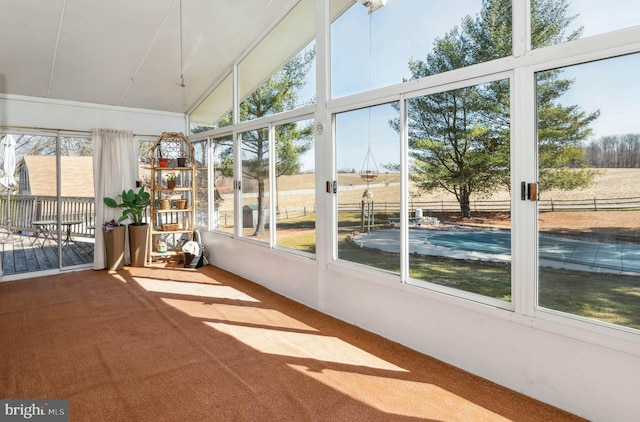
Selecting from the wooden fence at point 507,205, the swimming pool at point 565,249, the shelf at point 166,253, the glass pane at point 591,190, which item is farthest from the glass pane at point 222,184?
the glass pane at point 591,190

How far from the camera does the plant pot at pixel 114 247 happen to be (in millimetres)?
5645

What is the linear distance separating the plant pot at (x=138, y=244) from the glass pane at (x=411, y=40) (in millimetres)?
3881

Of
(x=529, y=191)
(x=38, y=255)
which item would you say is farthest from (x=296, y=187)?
(x=38, y=255)

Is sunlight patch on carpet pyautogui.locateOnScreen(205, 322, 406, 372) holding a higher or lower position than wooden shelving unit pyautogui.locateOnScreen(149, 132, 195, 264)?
lower

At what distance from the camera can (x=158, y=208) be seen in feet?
19.5

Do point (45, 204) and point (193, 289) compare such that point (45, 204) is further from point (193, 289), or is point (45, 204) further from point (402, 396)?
point (402, 396)

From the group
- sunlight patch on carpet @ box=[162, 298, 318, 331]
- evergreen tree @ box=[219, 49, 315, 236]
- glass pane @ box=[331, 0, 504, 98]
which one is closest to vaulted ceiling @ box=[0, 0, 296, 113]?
evergreen tree @ box=[219, 49, 315, 236]

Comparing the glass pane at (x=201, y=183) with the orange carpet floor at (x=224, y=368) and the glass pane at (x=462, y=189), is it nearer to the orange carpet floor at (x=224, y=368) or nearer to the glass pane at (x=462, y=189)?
the orange carpet floor at (x=224, y=368)

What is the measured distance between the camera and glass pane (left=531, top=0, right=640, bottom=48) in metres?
1.91

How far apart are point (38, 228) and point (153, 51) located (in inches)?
123

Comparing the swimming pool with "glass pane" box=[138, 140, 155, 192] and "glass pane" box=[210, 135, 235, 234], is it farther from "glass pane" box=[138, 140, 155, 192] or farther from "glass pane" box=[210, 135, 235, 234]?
"glass pane" box=[138, 140, 155, 192]

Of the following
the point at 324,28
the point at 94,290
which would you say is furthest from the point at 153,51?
the point at 94,290

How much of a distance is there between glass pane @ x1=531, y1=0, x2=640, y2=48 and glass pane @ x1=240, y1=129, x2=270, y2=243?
10.2ft

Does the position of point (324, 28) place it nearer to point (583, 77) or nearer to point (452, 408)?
point (583, 77)
